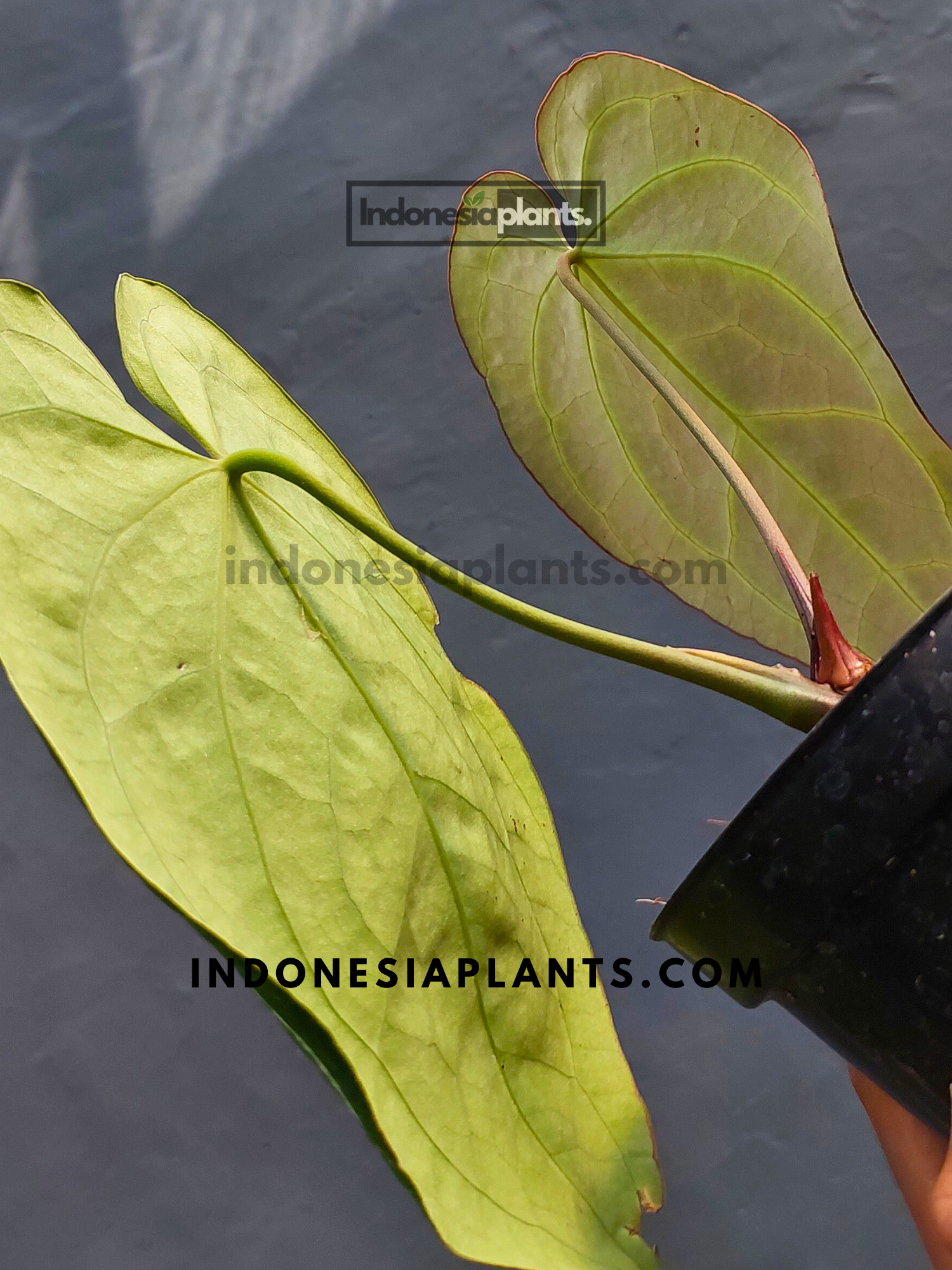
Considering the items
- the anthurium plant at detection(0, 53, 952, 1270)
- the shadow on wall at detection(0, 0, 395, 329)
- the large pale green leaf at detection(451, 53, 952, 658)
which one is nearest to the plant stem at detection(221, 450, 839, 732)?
the anthurium plant at detection(0, 53, 952, 1270)

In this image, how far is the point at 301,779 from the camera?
36 cm

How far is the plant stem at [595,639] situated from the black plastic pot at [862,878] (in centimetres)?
6

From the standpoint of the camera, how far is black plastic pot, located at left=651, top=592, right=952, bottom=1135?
1.10ft

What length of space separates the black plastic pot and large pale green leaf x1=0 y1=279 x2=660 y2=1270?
8cm

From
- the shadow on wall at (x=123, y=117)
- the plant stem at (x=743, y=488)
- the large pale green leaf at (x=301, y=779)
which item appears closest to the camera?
the large pale green leaf at (x=301, y=779)

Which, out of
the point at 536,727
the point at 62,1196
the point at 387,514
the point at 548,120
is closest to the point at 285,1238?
the point at 62,1196

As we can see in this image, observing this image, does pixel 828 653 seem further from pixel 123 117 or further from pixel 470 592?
pixel 123 117

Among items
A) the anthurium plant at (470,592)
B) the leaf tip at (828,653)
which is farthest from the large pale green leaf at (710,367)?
the leaf tip at (828,653)

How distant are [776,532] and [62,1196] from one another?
1.73 feet

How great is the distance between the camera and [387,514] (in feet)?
2.27

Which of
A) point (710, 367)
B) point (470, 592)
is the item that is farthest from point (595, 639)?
point (710, 367)

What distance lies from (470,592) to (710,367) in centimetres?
25

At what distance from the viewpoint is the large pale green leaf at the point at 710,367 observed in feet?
1.73

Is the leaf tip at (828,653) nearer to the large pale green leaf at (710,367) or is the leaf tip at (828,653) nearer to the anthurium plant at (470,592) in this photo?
the anthurium plant at (470,592)
